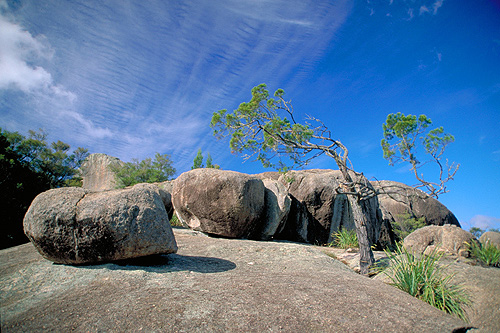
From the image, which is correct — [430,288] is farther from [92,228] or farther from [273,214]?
[273,214]

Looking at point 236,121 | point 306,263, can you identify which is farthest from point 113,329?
point 236,121

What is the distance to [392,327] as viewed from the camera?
362 cm

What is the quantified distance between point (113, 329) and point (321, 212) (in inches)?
471

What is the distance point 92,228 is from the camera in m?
5.31

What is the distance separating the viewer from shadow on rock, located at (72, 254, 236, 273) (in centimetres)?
551

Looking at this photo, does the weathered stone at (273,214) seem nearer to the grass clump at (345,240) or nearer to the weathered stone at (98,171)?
the grass clump at (345,240)

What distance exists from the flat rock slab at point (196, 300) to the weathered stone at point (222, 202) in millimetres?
4645

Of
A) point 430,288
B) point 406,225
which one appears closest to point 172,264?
point 430,288

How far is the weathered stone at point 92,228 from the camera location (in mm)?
5320

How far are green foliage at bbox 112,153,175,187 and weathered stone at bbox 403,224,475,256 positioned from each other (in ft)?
95.8

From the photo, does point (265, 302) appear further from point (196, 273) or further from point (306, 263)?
point (306, 263)

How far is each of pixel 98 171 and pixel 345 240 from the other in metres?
41.7

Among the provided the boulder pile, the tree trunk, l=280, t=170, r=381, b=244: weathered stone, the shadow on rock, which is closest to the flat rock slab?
the shadow on rock

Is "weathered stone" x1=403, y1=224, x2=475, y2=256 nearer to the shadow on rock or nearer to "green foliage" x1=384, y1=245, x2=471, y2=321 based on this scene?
"green foliage" x1=384, y1=245, x2=471, y2=321
